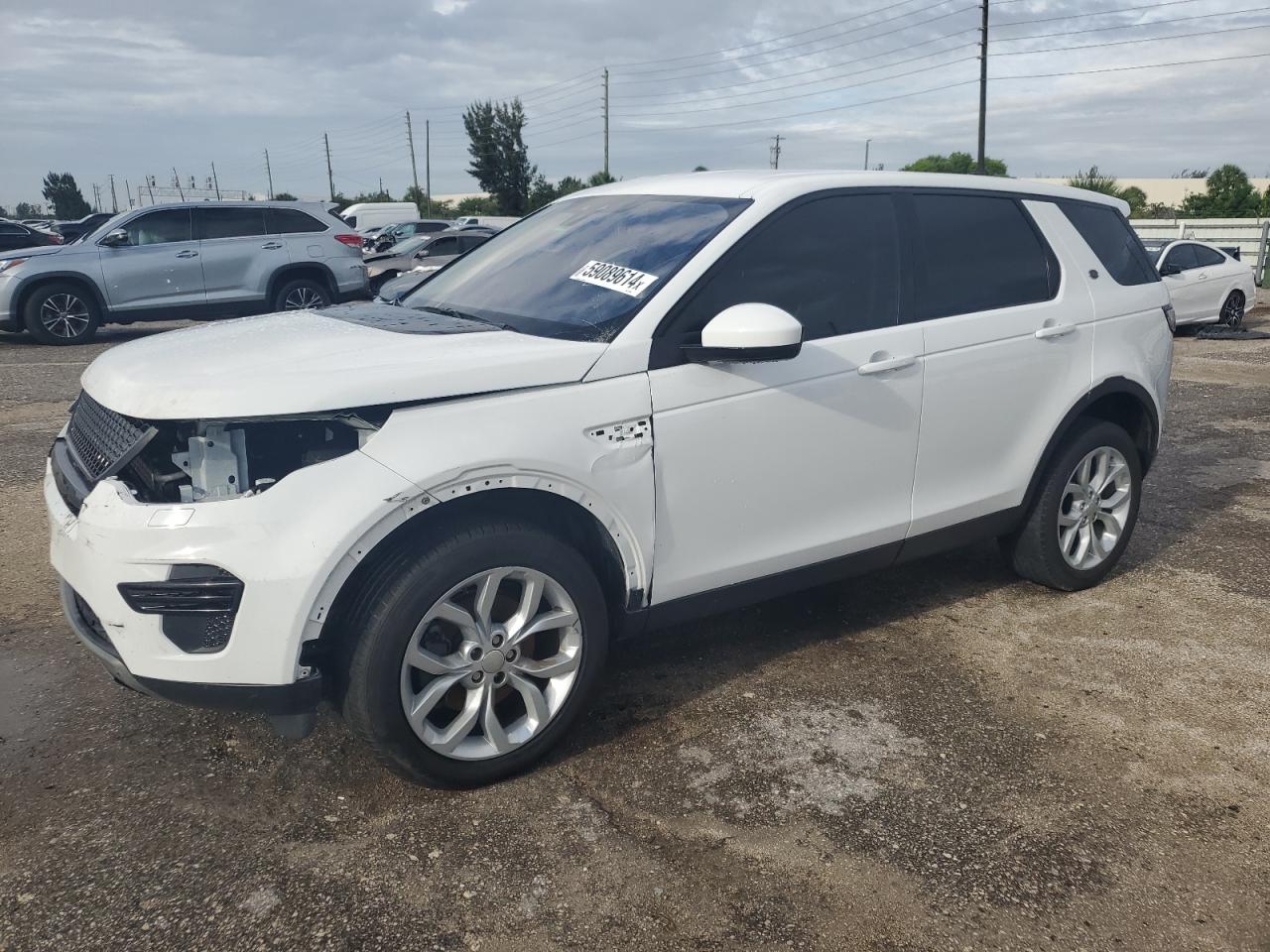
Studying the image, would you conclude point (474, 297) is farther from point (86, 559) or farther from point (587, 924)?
point (587, 924)

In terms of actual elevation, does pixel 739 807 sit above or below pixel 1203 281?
below

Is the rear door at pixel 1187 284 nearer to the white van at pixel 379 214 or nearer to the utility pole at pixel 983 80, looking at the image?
the utility pole at pixel 983 80

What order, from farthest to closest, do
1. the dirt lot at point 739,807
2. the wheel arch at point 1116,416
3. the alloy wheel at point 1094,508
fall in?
the alloy wheel at point 1094,508 < the wheel arch at point 1116,416 < the dirt lot at point 739,807

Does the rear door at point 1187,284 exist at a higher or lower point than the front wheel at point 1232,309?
higher

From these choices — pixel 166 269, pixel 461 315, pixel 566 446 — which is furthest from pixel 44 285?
pixel 566 446

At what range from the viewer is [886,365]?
352 cm

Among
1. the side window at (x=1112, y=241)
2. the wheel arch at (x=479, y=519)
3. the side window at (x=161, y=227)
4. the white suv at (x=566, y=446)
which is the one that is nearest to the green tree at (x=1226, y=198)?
the side window at (x=161, y=227)

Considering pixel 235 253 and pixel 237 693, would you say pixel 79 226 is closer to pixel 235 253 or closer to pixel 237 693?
pixel 235 253

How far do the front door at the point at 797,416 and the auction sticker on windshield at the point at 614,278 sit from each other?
16 cm

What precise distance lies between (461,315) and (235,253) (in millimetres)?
11018

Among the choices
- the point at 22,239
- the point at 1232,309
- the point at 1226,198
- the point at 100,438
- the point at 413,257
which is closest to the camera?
the point at 100,438

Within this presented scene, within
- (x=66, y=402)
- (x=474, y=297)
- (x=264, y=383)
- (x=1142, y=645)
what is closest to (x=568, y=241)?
(x=474, y=297)

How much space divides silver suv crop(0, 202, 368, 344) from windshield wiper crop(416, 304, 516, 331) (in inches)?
418

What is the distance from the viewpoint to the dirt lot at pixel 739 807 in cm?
241
